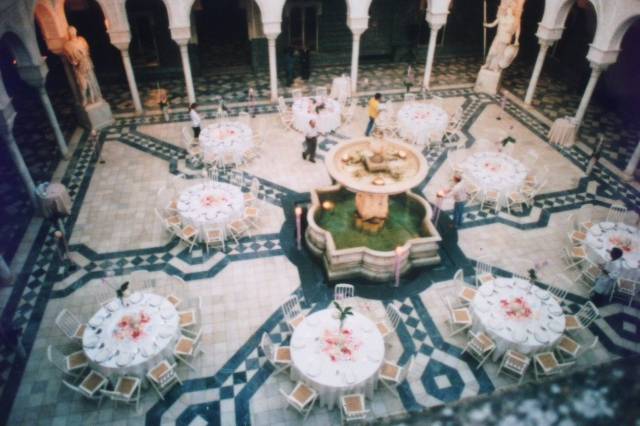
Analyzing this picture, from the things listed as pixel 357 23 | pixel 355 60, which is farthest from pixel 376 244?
pixel 357 23

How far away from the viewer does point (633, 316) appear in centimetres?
911

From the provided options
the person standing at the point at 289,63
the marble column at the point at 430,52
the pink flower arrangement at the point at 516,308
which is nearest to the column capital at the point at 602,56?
the marble column at the point at 430,52

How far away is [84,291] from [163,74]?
11.3 m

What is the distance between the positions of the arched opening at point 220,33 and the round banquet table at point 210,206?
9.40 metres

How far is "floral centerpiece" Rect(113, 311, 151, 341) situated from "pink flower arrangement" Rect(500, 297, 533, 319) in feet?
20.5

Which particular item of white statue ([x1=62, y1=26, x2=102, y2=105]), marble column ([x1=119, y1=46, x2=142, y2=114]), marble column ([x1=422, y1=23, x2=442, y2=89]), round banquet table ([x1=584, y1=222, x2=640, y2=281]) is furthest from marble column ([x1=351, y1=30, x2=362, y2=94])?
round banquet table ([x1=584, y1=222, x2=640, y2=281])

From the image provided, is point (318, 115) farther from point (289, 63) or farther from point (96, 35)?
point (96, 35)

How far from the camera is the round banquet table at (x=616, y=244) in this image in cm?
927

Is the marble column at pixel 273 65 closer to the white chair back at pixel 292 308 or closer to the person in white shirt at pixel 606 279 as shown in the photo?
the white chair back at pixel 292 308

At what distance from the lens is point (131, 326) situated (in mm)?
7773

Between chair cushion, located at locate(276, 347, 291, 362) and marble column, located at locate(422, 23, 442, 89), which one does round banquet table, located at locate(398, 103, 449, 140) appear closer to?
marble column, located at locate(422, 23, 442, 89)

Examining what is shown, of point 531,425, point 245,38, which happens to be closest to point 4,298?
point 531,425

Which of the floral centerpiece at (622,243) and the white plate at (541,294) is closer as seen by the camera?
the white plate at (541,294)

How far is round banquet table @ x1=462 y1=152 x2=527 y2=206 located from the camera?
11.6 m
